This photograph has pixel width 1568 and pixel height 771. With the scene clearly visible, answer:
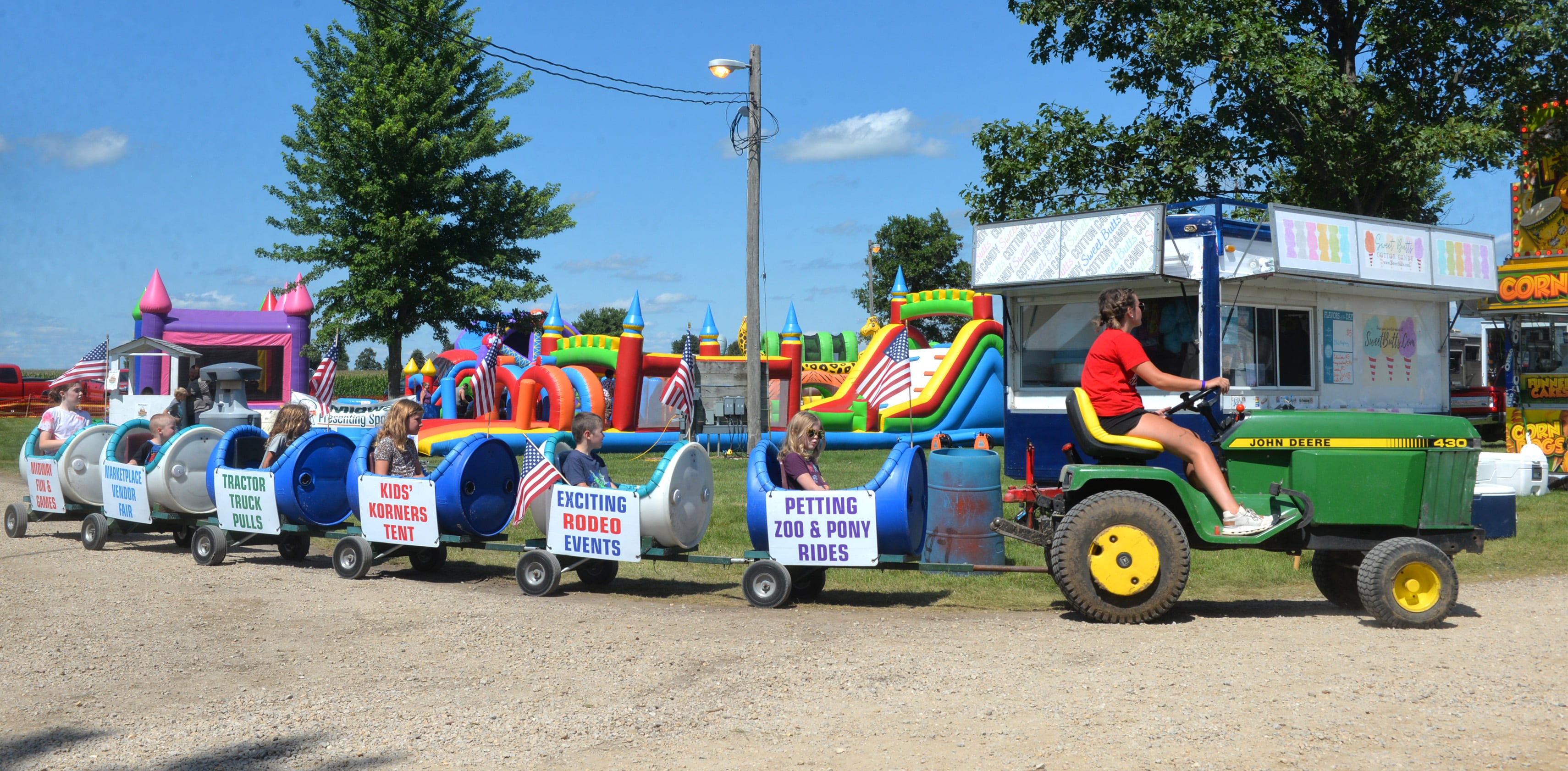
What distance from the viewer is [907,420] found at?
2423 cm

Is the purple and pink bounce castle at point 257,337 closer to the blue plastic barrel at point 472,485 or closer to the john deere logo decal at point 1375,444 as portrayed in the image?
the blue plastic barrel at point 472,485

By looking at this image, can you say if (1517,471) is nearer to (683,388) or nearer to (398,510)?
(398,510)

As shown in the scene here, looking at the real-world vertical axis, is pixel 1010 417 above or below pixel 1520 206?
below

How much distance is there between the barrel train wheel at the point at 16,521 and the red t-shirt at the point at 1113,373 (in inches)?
390

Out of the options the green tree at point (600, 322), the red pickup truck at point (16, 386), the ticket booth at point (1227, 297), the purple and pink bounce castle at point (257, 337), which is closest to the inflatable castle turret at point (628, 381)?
the purple and pink bounce castle at point (257, 337)

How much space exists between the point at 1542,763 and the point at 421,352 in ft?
112

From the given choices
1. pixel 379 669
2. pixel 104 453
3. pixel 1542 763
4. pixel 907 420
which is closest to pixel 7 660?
pixel 379 669

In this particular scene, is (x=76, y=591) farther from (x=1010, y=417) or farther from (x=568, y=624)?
(x=1010, y=417)

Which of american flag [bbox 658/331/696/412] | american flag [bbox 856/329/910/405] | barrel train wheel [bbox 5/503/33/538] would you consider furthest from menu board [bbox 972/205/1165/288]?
american flag [bbox 856/329/910/405]

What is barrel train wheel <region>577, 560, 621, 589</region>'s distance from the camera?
8594 mm

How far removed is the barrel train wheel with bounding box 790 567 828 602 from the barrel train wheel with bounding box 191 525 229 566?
190 inches

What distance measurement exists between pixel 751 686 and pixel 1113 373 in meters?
2.85

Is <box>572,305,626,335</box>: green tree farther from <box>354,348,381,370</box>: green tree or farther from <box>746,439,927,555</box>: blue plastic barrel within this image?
<box>746,439,927,555</box>: blue plastic barrel

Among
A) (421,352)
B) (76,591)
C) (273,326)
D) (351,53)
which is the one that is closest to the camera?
(76,591)
